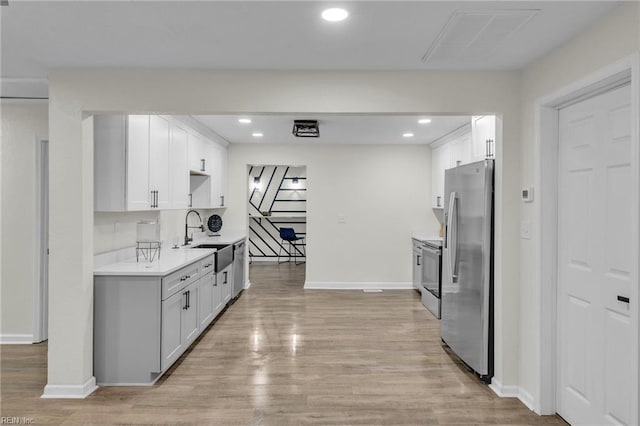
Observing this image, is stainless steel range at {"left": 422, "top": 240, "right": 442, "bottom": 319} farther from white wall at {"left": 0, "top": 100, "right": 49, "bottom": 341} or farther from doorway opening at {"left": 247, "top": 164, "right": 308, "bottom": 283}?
doorway opening at {"left": 247, "top": 164, "right": 308, "bottom": 283}

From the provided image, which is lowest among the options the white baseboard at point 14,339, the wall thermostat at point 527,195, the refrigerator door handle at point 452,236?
the white baseboard at point 14,339

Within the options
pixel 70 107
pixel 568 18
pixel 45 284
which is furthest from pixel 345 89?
pixel 45 284

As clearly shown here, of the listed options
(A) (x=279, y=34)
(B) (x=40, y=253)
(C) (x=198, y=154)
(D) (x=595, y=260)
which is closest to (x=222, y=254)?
(C) (x=198, y=154)

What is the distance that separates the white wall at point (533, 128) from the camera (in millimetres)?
2234

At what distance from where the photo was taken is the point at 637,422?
1.88 metres

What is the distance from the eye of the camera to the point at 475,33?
2393mm

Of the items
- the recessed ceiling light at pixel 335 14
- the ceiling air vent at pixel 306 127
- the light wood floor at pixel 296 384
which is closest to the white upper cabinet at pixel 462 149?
the ceiling air vent at pixel 306 127

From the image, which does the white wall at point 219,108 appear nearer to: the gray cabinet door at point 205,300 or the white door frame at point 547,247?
the white door frame at point 547,247

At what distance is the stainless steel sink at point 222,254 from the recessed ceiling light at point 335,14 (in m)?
3.27

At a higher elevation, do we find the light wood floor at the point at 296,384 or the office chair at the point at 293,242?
the office chair at the point at 293,242

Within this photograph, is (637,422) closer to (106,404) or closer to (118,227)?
(106,404)

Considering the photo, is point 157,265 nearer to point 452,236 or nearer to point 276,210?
point 452,236

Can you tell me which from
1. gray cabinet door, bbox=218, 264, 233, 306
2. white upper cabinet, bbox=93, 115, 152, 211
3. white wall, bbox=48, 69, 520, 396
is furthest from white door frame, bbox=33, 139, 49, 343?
gray cabinet door, bbox=218, 264, 233, 306

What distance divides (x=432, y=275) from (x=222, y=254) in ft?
9.17
